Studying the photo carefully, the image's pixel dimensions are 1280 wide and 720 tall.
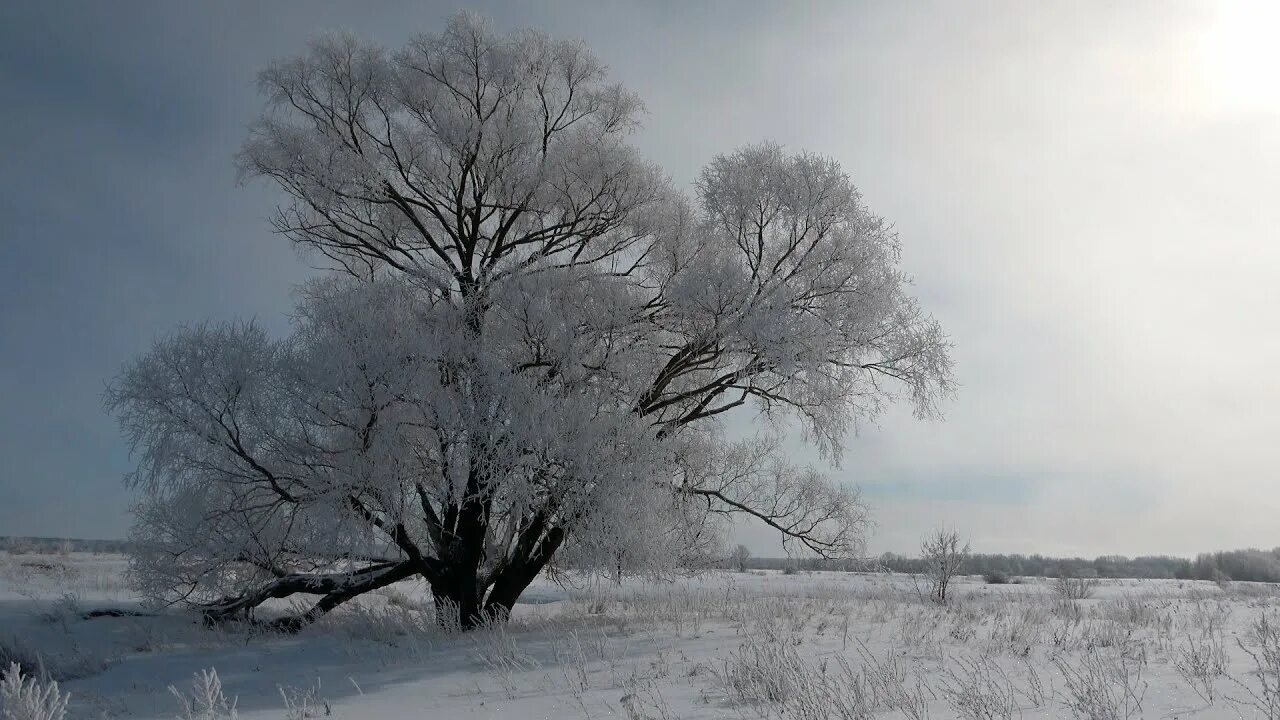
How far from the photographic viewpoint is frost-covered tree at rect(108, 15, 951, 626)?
35.0ft

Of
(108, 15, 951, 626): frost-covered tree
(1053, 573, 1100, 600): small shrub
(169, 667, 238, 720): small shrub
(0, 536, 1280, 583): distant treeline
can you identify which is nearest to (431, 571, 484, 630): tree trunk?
(108, 15, 951, 626): frost-covered tree

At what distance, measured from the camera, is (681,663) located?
24.6ft

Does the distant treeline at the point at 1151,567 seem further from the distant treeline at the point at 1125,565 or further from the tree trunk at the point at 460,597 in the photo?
the tree trunk at the point at 460,597

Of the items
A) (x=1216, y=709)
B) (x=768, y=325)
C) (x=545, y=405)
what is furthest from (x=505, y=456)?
(x=1216, y=709)

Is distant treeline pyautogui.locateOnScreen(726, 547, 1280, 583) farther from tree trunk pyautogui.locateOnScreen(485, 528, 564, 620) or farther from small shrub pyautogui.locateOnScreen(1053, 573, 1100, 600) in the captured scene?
tree trunk pyautogui.locateOnScreen(485, 528, 564, 620)

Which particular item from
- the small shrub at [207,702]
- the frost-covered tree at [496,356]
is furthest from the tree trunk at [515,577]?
the small shrub at [207,702]

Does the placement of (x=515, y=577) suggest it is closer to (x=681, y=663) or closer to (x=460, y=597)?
(x=460, y=597)

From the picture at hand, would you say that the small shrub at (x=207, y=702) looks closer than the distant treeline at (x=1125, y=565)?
Yes

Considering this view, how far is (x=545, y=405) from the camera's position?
1062 cm

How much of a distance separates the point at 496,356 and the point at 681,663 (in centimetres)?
579

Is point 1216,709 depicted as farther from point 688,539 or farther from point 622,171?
point 622,171

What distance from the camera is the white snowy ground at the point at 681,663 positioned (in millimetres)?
5410

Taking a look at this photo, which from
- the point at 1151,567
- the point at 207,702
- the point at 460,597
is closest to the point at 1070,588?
the point at 460,597

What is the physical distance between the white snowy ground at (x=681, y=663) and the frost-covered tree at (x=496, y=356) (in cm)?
109
